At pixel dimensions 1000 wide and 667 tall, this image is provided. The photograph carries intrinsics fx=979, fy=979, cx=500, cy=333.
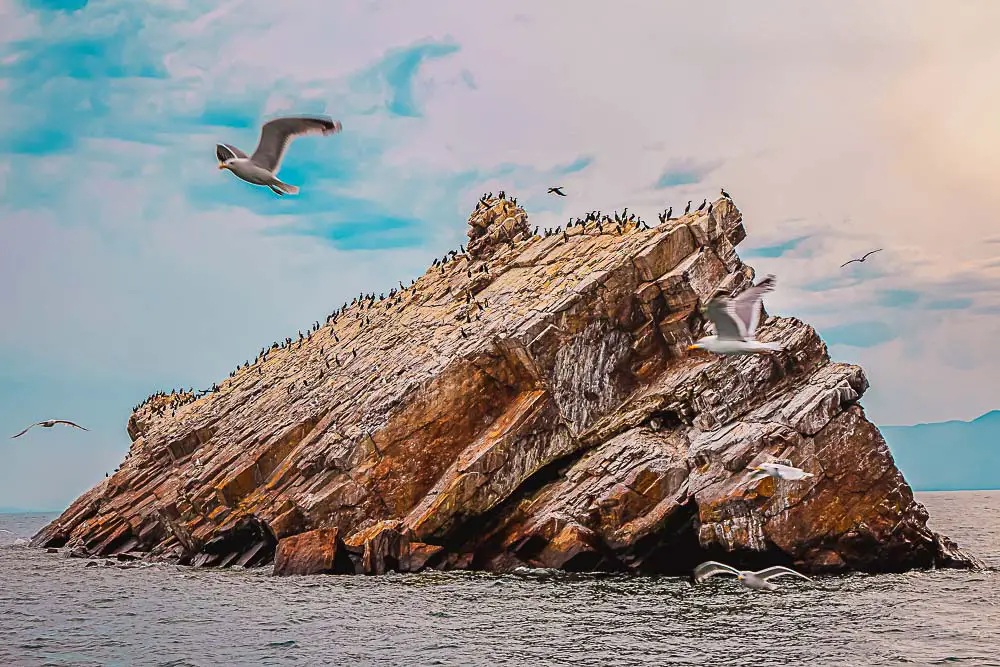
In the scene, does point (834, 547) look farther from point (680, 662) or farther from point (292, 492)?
point (292, 492)

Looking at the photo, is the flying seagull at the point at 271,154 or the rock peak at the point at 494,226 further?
the rock peak at the point at 494,226

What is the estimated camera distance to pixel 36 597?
40562 millimetres

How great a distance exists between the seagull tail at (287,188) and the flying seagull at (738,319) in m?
12.4

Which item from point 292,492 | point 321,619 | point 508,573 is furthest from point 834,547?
point 292,492

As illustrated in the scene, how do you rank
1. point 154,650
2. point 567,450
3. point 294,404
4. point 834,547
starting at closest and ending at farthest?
1. point 154,650
2. point 834,547
3. point 567,450
4. point 294,404

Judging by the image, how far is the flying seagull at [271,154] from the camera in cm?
1980

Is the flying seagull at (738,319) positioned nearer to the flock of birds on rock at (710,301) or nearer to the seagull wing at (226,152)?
the flock of birds on rock at (710,301)

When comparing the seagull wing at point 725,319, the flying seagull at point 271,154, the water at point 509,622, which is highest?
the flying seagull at point 271,154

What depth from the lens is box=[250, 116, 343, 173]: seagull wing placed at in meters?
19.4

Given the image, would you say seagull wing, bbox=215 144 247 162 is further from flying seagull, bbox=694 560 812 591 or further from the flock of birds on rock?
flying seagull, bbox=694 560 812 591

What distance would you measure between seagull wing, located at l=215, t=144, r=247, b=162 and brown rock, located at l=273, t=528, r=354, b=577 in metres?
25.6

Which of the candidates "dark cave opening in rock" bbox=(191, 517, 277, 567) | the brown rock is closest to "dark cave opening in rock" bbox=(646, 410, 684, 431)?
the brown rock

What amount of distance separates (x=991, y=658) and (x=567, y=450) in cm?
2099

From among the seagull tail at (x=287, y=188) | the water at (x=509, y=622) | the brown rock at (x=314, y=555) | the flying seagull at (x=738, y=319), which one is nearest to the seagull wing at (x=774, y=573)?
the water at (x=509, y=622)
